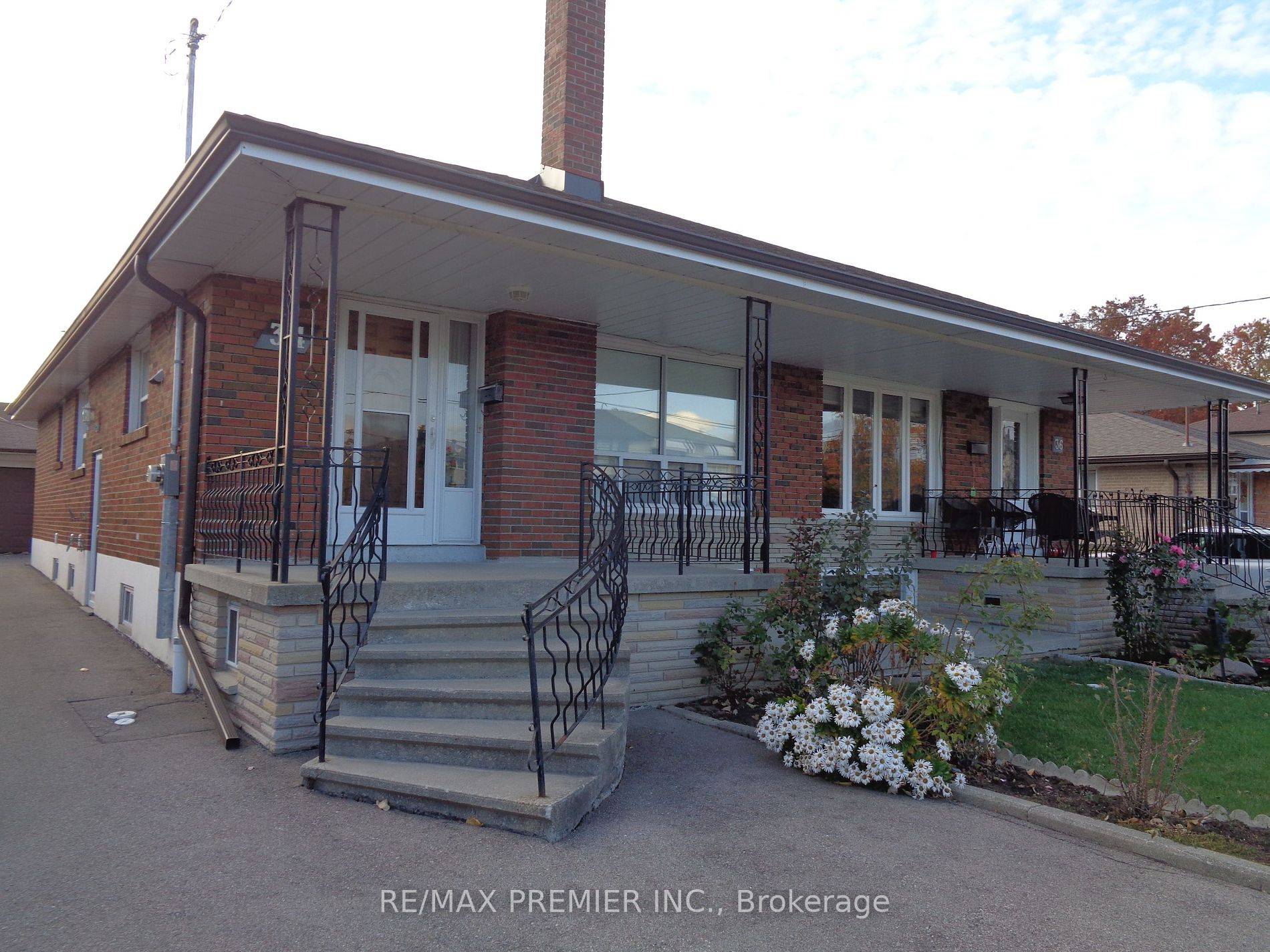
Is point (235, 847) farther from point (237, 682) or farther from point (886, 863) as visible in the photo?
point (886, 863)

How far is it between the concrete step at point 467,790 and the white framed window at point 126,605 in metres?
5.96

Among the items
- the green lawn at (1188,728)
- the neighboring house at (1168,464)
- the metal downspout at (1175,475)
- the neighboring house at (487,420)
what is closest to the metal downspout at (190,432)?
the neighboring house at (487,420)

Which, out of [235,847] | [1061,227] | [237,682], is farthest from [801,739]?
[1061,227]

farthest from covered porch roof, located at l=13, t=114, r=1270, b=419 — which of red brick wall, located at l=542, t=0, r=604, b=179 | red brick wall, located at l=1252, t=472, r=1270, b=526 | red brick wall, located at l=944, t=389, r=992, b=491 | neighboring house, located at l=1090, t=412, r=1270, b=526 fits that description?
red brick wall, located at l=1252, t=472, r=1270, b=526

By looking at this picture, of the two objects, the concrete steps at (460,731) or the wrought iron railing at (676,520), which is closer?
the concrete steps at (460,731)

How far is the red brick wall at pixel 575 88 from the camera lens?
28.8 feet

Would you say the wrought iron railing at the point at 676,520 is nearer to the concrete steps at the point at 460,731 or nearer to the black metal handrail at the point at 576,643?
the black metal handrail at the point at 576,643

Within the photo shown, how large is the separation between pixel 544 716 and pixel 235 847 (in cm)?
142

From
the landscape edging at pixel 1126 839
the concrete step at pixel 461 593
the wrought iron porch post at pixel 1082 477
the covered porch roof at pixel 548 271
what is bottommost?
the landscape edging at pixel 1126 839

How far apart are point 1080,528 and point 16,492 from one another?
1042 inches

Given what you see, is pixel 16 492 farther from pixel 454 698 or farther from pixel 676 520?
pixel 454 698

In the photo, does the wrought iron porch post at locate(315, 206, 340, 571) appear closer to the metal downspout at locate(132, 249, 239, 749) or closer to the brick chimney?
the metal downspout at locate(132, 249, 239, 749)

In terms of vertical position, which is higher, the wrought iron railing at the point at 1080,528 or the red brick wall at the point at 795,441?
the red brick wall at the point at 795,441

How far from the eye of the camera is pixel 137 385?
9508 mm
